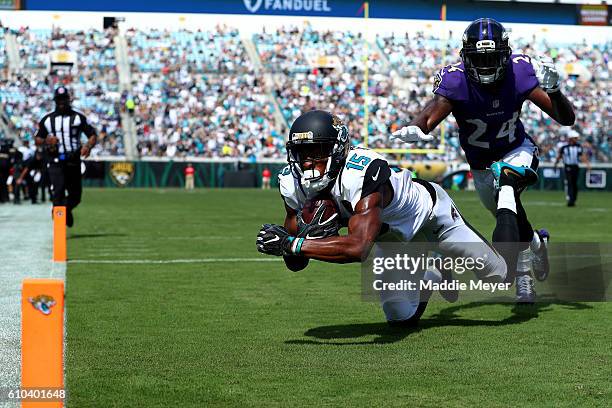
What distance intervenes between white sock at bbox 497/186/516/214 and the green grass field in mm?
742

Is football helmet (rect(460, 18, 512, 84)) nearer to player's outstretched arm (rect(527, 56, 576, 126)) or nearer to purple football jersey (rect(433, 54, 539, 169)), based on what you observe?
purple football jersey (rect(433, 54, 539, 169))

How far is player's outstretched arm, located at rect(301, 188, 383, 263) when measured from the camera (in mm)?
5207

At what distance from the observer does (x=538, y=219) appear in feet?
61.9

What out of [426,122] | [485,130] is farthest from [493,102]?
[426,122]

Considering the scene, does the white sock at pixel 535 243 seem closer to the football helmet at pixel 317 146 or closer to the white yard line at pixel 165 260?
the football helmet at pixel 317 146

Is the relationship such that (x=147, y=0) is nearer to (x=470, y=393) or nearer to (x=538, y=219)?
(x=538, y=219)

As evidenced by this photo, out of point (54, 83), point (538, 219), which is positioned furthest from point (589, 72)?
point (538, 219)

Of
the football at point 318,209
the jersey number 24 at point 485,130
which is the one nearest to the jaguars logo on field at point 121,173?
the jersey number 24 at point 485,130

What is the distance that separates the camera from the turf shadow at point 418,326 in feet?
19.0

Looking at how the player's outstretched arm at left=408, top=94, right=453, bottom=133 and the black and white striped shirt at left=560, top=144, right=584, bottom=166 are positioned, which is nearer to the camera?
the player's outstretched arm at left=408, top=94, right=453, bottom=133

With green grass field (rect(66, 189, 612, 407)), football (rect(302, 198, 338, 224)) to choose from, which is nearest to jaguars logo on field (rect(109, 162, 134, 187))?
green grass field (rect(66, 189, 612, 407))

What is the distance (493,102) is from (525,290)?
1.39 meters

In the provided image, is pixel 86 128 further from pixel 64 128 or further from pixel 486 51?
pixel 486 51

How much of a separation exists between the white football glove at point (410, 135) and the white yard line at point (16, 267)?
274 cm
